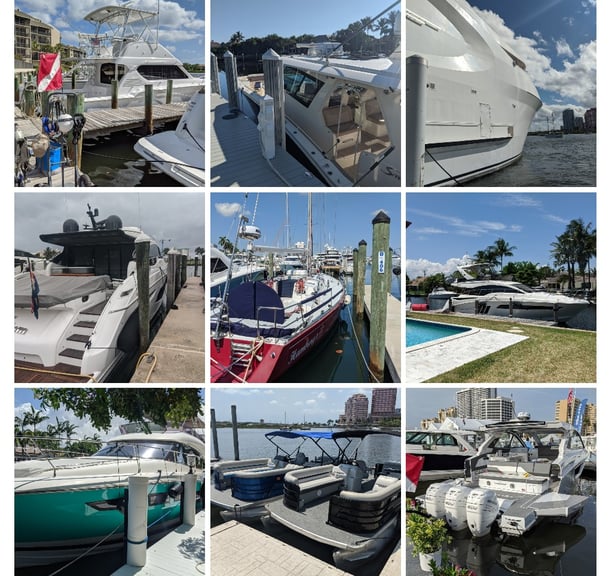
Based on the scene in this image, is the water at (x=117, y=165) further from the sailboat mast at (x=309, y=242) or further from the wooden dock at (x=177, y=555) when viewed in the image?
the wooden dock at (x=177, y=555)

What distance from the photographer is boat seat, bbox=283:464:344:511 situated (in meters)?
2.50

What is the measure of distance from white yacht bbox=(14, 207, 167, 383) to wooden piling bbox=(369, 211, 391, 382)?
1.04 m

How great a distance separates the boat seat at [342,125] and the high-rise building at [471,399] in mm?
1412

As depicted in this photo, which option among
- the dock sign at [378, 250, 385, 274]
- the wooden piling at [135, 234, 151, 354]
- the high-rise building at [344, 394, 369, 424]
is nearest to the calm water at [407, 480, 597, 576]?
the high-rise building at [344, 394, 369, 424]

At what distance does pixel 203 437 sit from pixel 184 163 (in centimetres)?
137

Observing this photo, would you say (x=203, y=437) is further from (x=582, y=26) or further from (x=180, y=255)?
(x=582, y=26)

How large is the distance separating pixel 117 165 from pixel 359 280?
1336 millimetres

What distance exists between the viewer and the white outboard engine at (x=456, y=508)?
2447mm

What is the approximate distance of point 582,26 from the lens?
241 cm

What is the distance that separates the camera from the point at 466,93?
251 cm

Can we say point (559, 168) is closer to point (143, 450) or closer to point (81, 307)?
point (81, 307)

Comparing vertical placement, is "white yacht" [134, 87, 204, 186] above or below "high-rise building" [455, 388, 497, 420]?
above

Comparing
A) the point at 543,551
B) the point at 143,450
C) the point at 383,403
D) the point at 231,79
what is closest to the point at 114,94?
the point at 231,79

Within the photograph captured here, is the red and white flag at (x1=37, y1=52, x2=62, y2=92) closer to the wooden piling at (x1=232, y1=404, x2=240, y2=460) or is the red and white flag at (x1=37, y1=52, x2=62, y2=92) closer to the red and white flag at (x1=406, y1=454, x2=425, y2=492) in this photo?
the wooden piling at (x1=232, y1=404, x2=240, y2=460)
